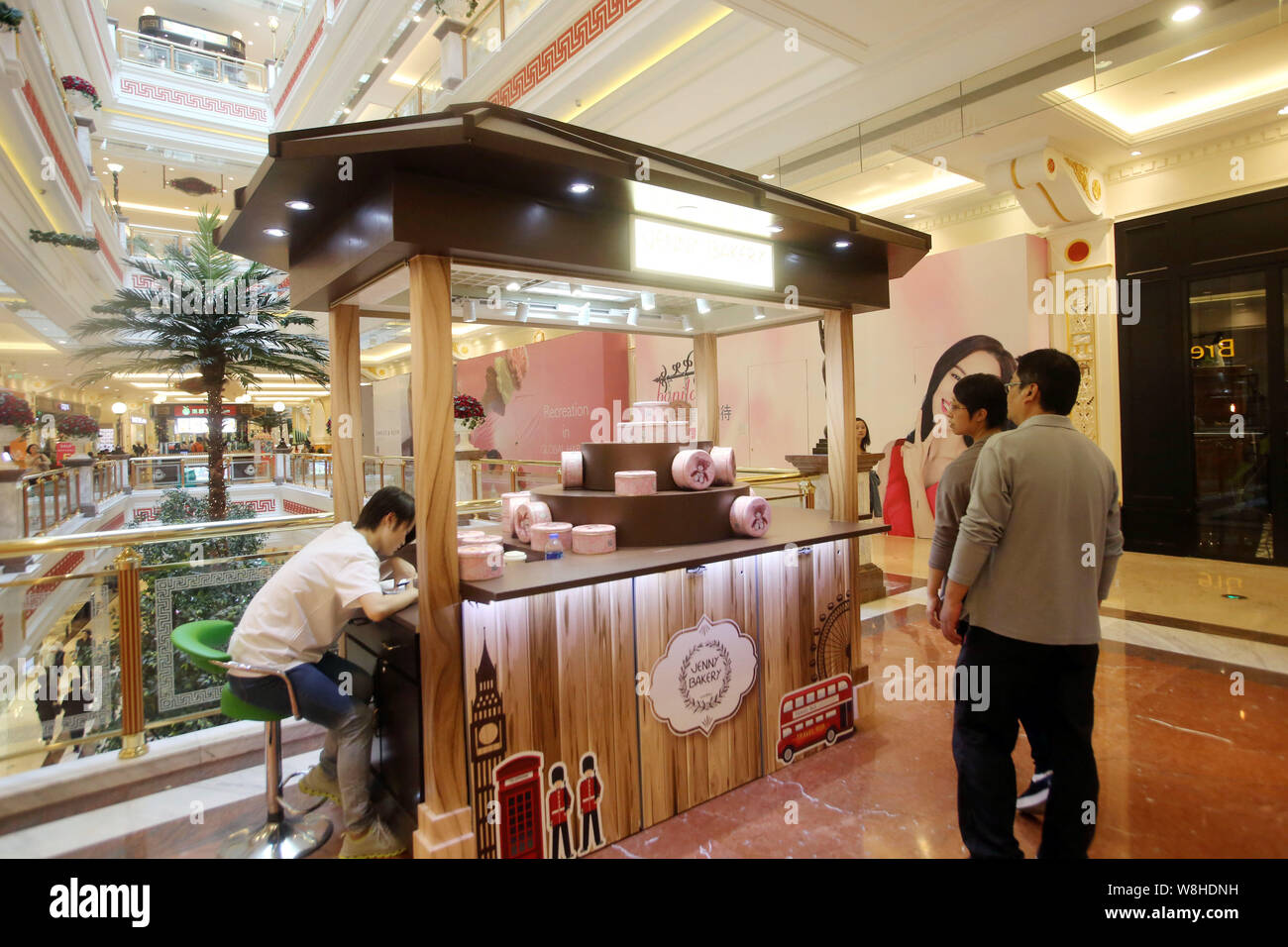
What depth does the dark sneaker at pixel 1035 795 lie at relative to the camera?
262 cm

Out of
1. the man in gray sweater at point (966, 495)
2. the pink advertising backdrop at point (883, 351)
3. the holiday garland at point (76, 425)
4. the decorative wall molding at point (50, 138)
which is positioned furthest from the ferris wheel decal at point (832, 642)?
the holiday garland at point (76, 425)

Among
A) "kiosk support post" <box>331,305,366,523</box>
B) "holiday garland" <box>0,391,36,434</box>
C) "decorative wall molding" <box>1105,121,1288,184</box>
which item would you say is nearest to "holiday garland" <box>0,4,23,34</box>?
"kiosk support post" <box>331,305,366,523</box>

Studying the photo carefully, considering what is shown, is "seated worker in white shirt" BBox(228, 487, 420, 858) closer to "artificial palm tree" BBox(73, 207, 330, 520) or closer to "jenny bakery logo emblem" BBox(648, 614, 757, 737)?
"jenny bakery logo emblem" BBox(648, 614, 757, 737)

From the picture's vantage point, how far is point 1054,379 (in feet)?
6.77

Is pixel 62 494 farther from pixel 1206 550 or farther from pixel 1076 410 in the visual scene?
pixel 1206 550

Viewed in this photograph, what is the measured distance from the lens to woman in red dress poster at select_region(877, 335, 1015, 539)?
7.41 metres

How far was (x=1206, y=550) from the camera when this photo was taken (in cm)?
670

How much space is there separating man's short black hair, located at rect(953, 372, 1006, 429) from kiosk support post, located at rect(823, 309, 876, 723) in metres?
0.88

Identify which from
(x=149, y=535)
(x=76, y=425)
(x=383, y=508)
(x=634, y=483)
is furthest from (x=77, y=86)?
(x=634, y=483)

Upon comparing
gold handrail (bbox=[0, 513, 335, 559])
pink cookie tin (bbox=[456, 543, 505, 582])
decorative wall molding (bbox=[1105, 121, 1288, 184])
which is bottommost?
pink cookie tin (bbox=[456, 543, 505, 582])

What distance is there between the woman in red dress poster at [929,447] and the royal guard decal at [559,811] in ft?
20.6

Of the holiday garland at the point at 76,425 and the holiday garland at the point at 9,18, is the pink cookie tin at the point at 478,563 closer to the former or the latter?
the holiday garland at the point at 9,18

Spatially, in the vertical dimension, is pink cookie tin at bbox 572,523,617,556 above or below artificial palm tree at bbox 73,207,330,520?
below
